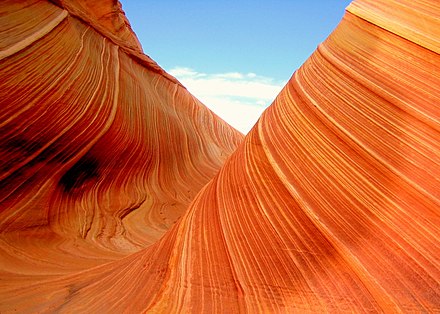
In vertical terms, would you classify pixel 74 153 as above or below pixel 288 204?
below

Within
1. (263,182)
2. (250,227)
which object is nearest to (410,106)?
(263,182)

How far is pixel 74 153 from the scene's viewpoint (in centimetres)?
432

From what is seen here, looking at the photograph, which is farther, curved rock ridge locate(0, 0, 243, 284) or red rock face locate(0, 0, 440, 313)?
curved rock ridge locate(0, 0, 243, 284)

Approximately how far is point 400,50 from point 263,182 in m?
1.03

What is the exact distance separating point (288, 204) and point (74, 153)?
9.85 ft

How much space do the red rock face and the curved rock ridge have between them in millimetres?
22

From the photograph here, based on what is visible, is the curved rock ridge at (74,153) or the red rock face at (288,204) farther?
the curved rock ridge at (74,153)

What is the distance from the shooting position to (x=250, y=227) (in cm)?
206

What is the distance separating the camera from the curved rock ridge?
3.60 meters

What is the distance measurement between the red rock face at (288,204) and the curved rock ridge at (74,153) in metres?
0.02

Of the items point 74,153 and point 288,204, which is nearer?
point 288,204

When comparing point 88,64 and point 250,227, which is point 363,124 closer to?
point 250,227

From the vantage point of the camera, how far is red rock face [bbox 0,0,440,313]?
5.47ft

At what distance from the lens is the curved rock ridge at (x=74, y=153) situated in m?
3.60
